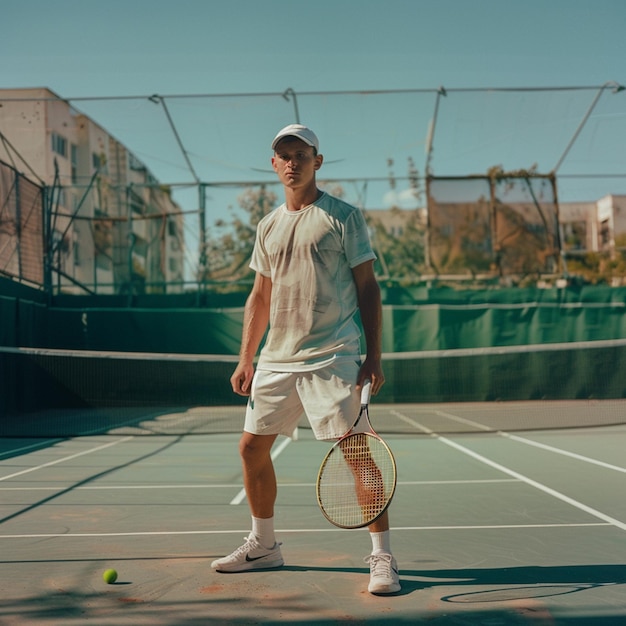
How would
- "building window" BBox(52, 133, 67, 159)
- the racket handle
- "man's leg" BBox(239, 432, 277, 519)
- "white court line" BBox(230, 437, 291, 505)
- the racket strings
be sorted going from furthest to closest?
1. "building window" BBox(52, 133, 67, 159)
2. "white court line" BBox(230, 437, 291, 505)
3. "man's leg" BBox(239, 432, 277, 519)
4. the racket handle
5. the racket strings

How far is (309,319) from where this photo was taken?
3346 mm

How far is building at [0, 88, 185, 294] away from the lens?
51.1 ft

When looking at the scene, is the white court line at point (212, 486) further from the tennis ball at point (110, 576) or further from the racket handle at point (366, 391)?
the racket handle at point (366, 391)

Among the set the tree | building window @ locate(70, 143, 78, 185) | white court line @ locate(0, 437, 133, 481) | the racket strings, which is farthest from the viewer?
the tree

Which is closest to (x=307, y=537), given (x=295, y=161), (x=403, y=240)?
(x=295, y=161)

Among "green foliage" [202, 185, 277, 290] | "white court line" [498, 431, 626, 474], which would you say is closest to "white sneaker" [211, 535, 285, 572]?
"white court line" [498, 431, 626, 474]

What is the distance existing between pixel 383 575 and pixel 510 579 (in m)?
0.56

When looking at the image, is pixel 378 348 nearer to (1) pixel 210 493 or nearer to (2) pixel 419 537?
(2) pixel 419 537

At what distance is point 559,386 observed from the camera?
14.0m

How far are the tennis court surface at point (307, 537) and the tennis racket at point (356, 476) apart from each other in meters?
0.31

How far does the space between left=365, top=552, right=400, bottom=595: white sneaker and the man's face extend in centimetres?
148

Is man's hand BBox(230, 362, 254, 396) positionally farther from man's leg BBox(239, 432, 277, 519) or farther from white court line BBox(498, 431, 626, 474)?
white court line BBox(498, 431, 626, 474)

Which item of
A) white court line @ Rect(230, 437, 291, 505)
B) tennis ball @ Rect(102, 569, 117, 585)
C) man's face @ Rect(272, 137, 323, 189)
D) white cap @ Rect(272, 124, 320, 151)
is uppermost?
white cap @ Rect(272, 124, 320, 151)

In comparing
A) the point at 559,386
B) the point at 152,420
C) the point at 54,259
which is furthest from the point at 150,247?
the point at 559,386
